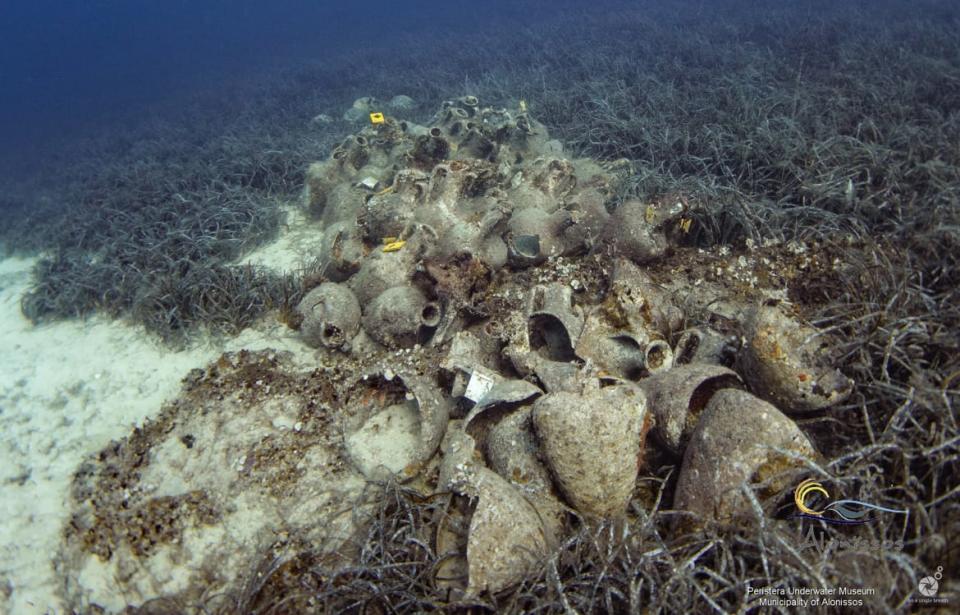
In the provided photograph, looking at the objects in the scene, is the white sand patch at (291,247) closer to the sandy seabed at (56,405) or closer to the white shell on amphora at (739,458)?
the sandy seabed at (56,405)

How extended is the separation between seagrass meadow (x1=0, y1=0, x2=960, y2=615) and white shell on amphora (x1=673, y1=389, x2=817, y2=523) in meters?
0.02

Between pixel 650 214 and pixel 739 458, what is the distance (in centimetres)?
239

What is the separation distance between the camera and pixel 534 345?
3.50 metres

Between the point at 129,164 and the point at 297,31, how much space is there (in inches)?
1371

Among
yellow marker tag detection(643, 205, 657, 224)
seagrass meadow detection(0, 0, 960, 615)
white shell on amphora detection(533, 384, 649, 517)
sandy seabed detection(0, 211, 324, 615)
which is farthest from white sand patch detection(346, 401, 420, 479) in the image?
yellow marker tag detection(643, 205, 657, 224)

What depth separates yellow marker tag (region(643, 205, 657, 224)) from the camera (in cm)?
402

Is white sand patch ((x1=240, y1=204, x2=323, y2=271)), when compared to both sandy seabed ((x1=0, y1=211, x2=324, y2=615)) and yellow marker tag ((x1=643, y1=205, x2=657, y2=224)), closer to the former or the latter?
sandy seabed ((x1=0, y1=211, x2=324, y2=615))

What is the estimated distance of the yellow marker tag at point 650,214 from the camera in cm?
402

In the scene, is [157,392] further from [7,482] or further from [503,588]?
[503,588]

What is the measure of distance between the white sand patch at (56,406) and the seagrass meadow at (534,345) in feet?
0.18

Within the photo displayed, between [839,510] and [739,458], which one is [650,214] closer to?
[739,458]

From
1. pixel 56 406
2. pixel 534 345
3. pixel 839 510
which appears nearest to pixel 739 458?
pixel 839 510

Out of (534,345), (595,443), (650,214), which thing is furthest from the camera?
(650,214)

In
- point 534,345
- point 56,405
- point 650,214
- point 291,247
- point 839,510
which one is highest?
point 650,214
